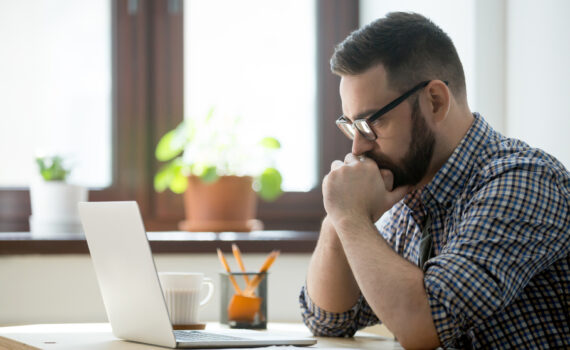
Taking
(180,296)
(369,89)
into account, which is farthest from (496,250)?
(180,296)

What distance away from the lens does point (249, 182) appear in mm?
2736

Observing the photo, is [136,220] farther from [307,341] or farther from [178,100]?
[178,100]

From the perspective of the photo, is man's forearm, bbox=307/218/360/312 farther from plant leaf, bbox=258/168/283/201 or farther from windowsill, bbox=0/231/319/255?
plant leaf, bbox=258/168/283/201

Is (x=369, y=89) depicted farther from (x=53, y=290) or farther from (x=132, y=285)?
(x=53, y=290)

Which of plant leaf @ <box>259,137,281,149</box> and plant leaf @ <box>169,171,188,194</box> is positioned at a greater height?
plant leaf @ <box>259,137,281,149</box>

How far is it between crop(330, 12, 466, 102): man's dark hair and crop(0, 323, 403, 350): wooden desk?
19.6 inches

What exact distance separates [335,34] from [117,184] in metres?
1.01

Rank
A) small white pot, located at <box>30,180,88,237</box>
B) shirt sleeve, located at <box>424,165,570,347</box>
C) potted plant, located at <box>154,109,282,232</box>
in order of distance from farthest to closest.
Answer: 1. potted plant, located at <box>154,109,282,232</box>
2. small white pot, located at <box>30,180,88,237</box>
3. shirt sleeve, located at <box>424,165,570,347</box>

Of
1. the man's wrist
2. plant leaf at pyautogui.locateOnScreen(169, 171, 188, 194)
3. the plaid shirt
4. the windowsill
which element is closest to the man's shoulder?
the plaid shirt

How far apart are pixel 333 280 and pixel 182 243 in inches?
38.5

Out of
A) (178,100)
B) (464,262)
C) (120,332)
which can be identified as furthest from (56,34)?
(464,262)

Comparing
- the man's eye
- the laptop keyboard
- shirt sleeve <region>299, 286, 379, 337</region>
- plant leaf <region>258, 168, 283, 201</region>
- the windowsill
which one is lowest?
the windowsill

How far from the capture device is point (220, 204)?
8.90 feet

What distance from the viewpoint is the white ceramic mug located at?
1521 millimetres
